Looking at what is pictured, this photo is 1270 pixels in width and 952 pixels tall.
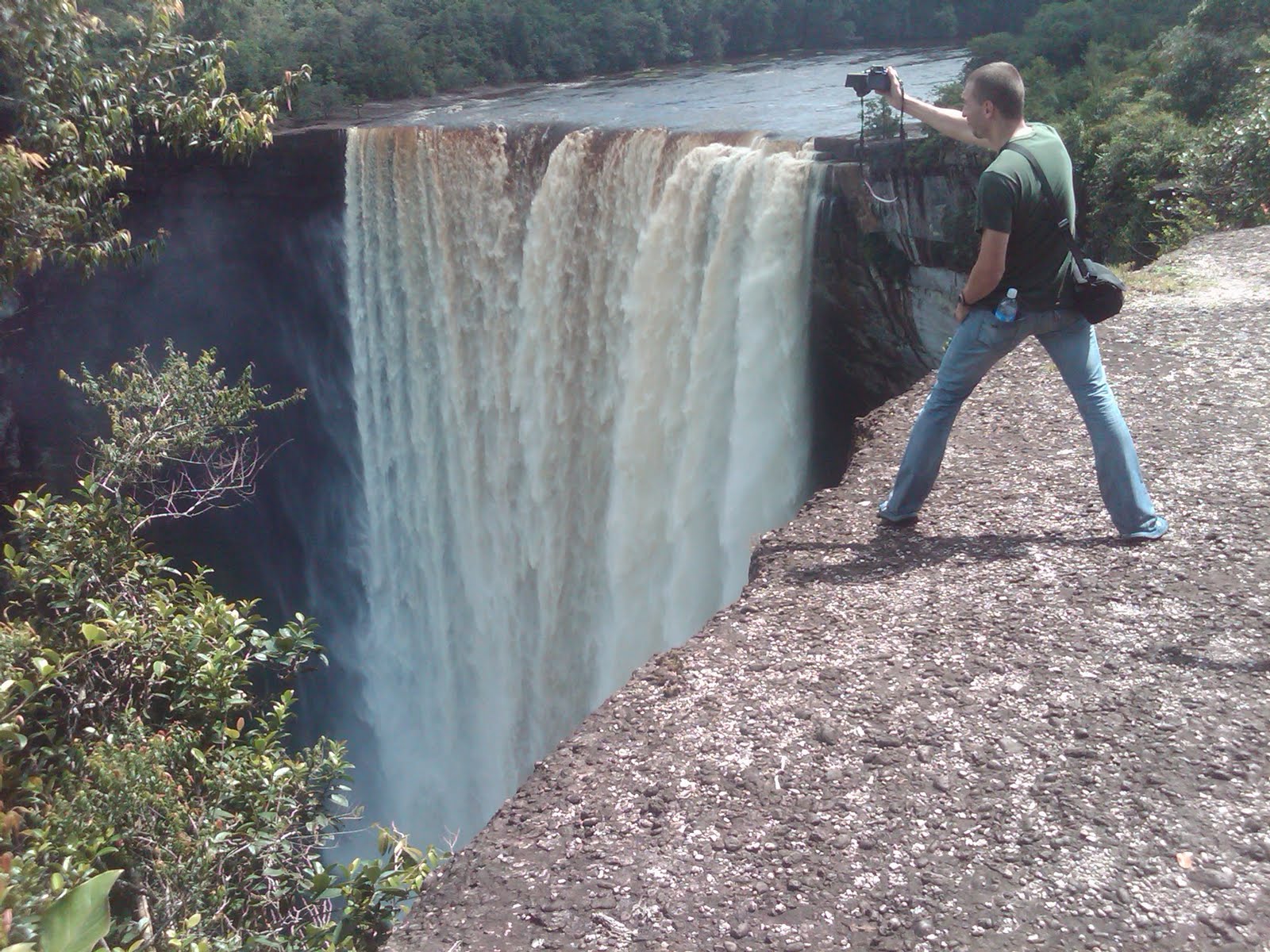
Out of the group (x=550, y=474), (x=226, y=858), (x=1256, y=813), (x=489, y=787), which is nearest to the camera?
(x=1256, y=813)

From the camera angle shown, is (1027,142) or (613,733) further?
(1027,142)

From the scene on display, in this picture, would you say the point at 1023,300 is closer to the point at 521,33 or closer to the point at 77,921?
the point at 77,921

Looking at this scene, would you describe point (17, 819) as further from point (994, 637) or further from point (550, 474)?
point (550, 474)

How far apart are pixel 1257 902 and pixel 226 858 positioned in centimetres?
325

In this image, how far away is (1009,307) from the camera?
3.60 m

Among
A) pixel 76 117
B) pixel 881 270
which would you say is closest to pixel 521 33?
pixel 881 270

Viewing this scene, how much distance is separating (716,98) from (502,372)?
237 inches

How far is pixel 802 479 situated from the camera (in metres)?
10.6

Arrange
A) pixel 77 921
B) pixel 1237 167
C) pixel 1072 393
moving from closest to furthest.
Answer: pixel 77 921
pixel 1072 393
pixel 1237 167

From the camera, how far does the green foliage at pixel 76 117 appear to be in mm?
5961

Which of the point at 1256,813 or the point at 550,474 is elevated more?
the point at 1256,813

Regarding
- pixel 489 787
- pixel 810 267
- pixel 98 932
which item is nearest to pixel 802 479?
pixel 810 267

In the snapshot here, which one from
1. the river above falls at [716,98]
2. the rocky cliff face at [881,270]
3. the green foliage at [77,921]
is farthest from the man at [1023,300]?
the river above falls at [716,98]

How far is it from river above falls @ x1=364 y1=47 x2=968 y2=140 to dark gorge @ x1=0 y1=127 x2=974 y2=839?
5.01 ft
